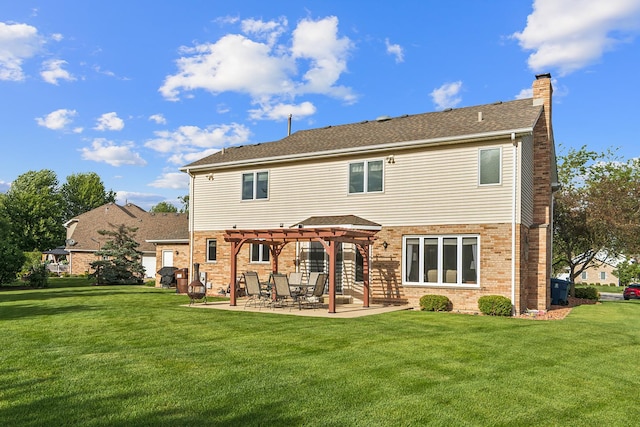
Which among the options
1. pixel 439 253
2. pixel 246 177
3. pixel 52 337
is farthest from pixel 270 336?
pixel 246 177

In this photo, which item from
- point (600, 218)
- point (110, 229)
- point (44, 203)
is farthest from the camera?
point (44, 203)

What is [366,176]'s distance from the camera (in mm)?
17281

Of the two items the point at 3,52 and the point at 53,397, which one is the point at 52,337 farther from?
the point at 3,52

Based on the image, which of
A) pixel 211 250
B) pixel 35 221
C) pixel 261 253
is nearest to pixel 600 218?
pixel 261 253

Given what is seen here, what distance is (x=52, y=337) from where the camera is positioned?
30.1 feet

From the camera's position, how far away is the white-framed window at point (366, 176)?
17031mm

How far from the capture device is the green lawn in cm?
500

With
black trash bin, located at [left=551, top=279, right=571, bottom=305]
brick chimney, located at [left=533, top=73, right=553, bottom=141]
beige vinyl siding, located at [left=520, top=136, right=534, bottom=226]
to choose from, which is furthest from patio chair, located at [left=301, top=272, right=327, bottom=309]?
brick chimney, located at [left=533, top=73, right=553, bottom=141]

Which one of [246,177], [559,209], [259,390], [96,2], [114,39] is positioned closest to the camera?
[259,390]

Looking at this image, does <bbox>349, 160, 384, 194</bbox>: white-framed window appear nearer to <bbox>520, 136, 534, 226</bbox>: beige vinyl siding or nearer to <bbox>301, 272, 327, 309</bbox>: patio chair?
<bbox>301, 272, 327, 309</bbox>: patio chair

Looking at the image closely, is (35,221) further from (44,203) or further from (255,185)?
(255,185)

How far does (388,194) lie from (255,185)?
6097 mm

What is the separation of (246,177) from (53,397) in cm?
A: 1533

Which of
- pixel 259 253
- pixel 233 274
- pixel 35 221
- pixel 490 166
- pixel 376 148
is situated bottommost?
pixel 233 274
